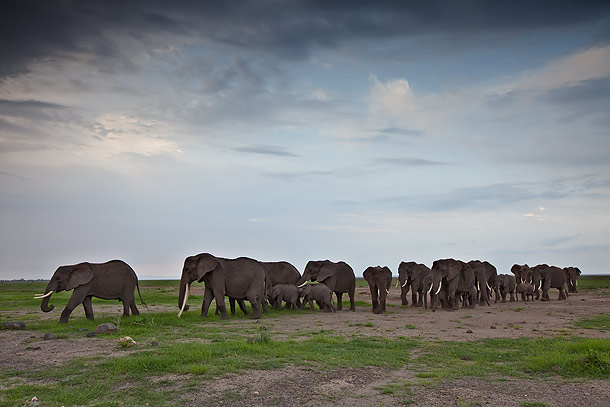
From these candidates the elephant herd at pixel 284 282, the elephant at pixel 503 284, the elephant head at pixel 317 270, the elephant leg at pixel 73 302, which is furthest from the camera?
the elephant at pixel 503 284

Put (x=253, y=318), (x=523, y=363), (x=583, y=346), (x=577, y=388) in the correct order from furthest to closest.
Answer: (x=253, y=318) → (x=583, y=346) → (x=523, y=363) → (x=577, y=388)

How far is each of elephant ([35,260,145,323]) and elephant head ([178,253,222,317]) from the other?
6.88 ft

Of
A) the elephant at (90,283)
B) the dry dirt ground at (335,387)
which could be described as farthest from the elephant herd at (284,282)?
the dry dirt ground at (335,387)

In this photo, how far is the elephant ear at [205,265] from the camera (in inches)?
817

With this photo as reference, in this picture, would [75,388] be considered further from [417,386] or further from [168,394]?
[417,386]

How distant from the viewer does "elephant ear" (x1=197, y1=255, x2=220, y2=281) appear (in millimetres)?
20750

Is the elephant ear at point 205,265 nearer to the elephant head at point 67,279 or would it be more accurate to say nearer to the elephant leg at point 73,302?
the elephant head at point 67,279

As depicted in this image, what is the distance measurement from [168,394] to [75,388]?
1.85 metres

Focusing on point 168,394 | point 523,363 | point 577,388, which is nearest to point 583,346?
point 523,363

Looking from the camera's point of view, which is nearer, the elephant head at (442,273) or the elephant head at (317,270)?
the elephant head at (317,270)

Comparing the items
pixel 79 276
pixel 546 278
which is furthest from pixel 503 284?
pixel 79 276

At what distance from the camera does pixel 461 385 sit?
9.85 metres

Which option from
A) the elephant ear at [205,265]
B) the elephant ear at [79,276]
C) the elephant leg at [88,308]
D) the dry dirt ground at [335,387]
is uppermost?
the elephant ear at [205,265]

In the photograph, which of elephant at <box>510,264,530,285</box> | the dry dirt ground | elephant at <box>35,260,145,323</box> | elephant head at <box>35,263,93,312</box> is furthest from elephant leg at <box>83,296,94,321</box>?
elephant at <box>510,264,530,285</box>
